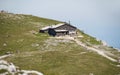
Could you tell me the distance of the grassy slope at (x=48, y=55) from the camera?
92.3 metres

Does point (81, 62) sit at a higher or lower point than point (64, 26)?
lower

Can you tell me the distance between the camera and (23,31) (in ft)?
531

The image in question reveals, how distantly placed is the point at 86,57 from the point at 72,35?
197ft

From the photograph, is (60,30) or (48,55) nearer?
(48,55)

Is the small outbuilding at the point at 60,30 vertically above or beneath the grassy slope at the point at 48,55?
above

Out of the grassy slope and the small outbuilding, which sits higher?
the small outbuilding

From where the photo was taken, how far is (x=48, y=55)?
10625cm

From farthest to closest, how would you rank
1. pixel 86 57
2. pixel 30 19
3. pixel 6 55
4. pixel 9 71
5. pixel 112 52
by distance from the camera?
pixel 30 19 → pixel 112 52 → pixel 6 55 → pixel 86 57 → pixel 9 71

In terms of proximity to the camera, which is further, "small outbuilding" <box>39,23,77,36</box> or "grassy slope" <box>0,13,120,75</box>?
"small outbuilding" <box>39,23,77,36</box>

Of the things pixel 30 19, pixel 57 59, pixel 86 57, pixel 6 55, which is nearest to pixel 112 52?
pixel 86 57

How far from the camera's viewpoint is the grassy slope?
9229 cm

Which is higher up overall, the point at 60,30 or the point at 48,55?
the point at 60,30

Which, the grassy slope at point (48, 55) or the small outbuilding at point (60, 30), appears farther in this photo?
the small outbuilding at point (60, 30)

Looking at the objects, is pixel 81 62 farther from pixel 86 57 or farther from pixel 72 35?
pixel 72 35
